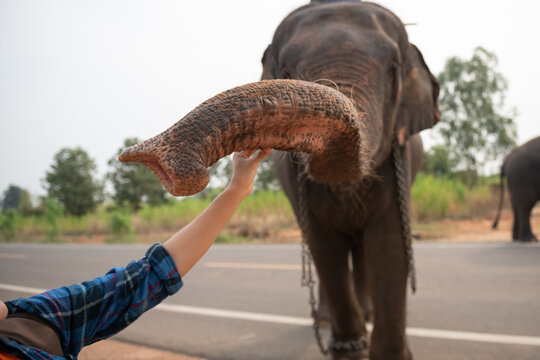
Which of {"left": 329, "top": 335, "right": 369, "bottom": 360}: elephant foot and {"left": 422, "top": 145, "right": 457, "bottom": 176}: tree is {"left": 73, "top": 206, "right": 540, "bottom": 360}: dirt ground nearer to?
{"left": 329, "top": 335, "right": 369, "bottom": 360}: elephant foot

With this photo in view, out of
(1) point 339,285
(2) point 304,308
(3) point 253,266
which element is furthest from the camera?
(3) point 253,266

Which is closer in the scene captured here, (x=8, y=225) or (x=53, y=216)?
(x=53, y=216)

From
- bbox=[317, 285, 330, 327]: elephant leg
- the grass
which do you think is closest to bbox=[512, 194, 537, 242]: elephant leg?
the grass

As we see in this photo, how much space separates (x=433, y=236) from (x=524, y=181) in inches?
89.0

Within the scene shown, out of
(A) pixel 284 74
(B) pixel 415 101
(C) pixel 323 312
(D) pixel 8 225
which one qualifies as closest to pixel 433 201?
(C) pixel 323 312

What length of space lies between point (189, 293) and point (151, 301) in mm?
5322

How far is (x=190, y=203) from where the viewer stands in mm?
19500

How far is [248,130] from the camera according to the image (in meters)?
1.35

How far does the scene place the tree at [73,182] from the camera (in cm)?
2105

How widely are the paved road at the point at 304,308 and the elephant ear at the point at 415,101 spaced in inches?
74.6

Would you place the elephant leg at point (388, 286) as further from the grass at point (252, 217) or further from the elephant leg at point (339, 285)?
the grass at point (252, 217)

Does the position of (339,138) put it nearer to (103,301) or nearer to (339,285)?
(103,301)

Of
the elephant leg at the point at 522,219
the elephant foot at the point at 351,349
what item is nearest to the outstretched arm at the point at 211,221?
the elephant foot at the point at 351,349

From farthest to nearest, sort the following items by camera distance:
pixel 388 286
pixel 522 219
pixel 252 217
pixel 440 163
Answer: pixel 440 163 → pixel 252 217 → pixel 522 219 → pixel 388 286
